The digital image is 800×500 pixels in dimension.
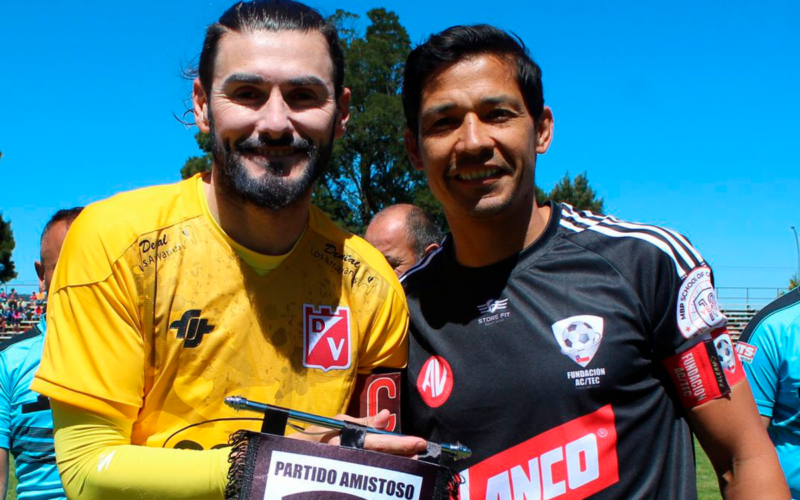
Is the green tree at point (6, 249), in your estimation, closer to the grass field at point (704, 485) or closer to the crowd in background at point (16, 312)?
the crowd in background at point (16, 312)

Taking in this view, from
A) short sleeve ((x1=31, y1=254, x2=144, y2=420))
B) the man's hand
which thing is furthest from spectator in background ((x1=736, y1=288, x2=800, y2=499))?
short sleeve ((x1=31, y1=254, x2=144, y2=420))

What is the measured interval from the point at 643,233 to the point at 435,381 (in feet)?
2.89

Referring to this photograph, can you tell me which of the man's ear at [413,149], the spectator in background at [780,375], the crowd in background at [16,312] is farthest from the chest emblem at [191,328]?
the crowd in background at [16,312]

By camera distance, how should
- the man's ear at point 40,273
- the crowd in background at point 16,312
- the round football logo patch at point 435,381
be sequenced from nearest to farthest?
the round football logo patch at point 435,381
the man's ear at point 40,273
the crowd in background at point 16,312

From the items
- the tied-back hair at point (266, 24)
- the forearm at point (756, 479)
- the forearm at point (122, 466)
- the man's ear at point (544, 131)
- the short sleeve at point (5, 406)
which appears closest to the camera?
the forearm at point (122, 466)

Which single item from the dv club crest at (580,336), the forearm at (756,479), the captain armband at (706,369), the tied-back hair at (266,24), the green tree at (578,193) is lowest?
the forearm at (756,479)

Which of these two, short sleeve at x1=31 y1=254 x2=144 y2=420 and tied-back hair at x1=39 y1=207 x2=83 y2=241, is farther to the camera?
tied-back hair at x1=39 y1=207 x2=83 y2=241

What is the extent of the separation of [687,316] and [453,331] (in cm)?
79

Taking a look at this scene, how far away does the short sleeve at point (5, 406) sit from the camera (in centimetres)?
426

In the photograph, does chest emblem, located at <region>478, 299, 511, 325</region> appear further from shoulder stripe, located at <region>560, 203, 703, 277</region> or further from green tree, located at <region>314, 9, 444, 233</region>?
green tree, located at <region>314, 9, 444, 233</region>

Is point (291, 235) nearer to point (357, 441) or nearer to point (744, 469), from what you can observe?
point (357, 441)

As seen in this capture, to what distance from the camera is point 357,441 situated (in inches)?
79.5

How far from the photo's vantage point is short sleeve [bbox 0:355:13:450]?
426 centimetres

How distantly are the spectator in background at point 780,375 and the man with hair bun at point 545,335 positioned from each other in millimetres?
1747
